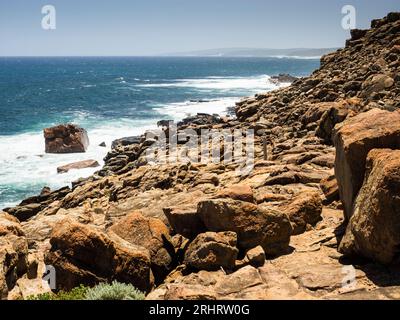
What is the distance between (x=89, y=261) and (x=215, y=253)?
2.67 m

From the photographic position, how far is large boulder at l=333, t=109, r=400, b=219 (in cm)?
870

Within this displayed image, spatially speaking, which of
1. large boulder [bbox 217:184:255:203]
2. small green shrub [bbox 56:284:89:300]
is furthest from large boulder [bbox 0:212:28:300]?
large boulder [bbox 217:184:255:203]

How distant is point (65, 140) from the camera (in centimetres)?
3981

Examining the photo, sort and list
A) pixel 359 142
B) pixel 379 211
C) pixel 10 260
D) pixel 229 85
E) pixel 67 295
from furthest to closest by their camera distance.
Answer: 1. pixel 229 85
2. pixel 10 260
3. pixel 359 142
4. pixel 67 295
5. pixel 379 211

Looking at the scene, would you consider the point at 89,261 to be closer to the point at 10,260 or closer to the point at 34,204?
the point at 10,260

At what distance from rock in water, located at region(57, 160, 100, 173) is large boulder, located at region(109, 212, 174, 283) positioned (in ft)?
78.3

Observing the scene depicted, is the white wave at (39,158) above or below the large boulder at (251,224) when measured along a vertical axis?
below

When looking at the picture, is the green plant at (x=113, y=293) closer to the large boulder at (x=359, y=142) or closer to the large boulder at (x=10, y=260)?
the large boulder at (x=10, y=260)

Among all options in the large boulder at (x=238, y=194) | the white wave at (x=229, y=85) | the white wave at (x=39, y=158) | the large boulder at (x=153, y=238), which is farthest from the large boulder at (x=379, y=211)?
the white wave at (x=229, y=85)

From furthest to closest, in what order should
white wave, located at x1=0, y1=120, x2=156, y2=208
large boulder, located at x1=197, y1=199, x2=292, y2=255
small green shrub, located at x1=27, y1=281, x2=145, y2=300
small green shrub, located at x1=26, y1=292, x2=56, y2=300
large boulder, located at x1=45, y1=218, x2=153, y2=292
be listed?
white wave, located at x1=0, y1=120, x2=156, y2=208
large boulder, located at x1=197, y1=199, x2=292, y2=255
large boulder, located at x1=45, y1=218, x2=153, y2=292
small green shrub, located at x1=26, y1=292, x2=56, y2=300
small green shrub, located at x1=27, y1=281, x2=145, y2=300

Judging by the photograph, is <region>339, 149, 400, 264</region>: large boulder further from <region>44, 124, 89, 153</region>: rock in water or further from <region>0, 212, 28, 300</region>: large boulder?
<region>44, 124, 89, 153</region>: rock in water

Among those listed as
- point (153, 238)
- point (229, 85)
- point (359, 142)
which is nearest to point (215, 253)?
point (153, 238)

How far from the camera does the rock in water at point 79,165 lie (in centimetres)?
3316

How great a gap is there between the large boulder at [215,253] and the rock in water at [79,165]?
84.4ft
